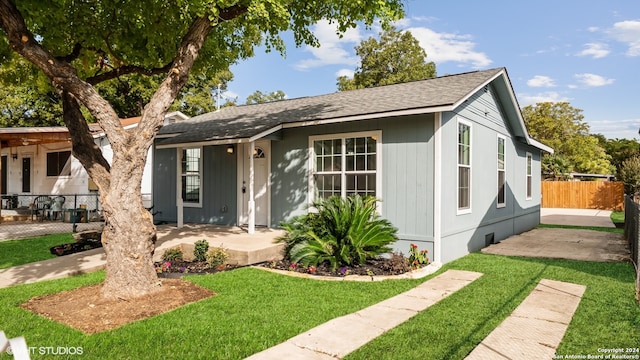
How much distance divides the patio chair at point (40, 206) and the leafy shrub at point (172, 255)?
9.98 meters

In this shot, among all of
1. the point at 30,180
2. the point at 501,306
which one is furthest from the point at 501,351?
the point at 30,180

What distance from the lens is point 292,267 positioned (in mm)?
6859

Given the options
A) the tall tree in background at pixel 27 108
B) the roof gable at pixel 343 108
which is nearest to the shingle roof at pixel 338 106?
the roof gable at pixel 343 108

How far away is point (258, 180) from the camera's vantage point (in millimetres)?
10094

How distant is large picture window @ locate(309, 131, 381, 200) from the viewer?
823 centimetres

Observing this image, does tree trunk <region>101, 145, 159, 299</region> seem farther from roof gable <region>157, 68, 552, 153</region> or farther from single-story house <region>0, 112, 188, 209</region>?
single-story house <region>0, 112, 188, 209</region>

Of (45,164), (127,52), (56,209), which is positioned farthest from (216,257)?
(45,164)

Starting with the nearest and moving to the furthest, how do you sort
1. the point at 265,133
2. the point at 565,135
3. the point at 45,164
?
the point at 265,133, the point at 45,164, the point at 565,135

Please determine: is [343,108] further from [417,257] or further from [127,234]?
[127,234]

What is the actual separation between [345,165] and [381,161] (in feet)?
2.86

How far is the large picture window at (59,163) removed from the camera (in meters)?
15.9

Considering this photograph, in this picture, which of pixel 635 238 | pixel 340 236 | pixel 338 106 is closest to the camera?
pixel 340 236

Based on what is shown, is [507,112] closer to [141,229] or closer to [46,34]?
[141,229]

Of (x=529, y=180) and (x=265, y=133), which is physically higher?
(x=265, y=133)
